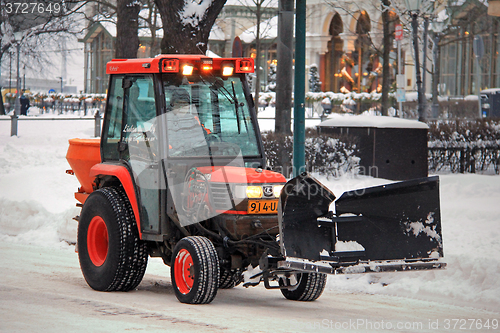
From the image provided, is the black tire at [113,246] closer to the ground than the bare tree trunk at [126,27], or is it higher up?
closer to the ground

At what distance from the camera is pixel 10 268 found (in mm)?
7184

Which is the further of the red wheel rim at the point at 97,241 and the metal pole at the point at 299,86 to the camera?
the metal pole at the point at 299,86

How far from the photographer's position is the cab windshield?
6.00 m

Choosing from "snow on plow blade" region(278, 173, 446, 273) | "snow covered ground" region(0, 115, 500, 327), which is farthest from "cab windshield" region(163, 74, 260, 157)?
"snow covered ground" region(0, 115, 500, 327)

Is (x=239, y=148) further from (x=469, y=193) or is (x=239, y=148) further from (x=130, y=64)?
(x=469, y=193)

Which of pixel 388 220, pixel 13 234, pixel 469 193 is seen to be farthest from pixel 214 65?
pixel 469 193

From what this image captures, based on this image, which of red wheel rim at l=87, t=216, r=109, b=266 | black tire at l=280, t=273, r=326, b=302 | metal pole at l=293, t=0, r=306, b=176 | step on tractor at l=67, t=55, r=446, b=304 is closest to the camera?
step on tractor at l=67, t=55, r=446, b=304

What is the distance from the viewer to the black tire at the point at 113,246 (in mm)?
6164

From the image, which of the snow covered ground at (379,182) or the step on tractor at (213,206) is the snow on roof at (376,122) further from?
the step on tractor at (213,206)

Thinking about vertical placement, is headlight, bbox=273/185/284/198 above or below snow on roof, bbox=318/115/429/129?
below

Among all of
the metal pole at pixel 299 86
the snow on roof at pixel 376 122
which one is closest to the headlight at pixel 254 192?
the metal pole at pixel 299 86

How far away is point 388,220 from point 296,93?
362 cm

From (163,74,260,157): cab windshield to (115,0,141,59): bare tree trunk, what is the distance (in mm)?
9825

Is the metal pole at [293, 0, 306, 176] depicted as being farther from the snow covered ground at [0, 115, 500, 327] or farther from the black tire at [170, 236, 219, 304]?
the black tire at [170, 236, 219, 304]
